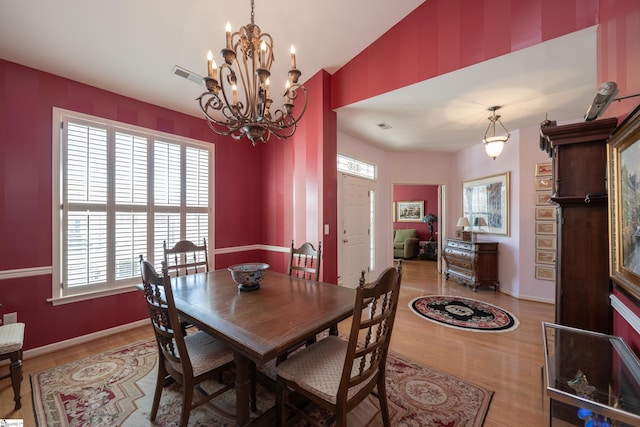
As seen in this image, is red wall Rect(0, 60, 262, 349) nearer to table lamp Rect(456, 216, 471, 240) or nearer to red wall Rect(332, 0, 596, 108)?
red wall Rect(332, 0, 596, 108)

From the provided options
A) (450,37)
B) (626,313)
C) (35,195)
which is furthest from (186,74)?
(626,313)

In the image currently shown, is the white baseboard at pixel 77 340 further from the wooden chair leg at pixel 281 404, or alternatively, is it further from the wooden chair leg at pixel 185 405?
the wooden chair leg at pixel 281 404

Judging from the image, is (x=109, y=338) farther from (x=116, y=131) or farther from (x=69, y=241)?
(x=116, y=131)

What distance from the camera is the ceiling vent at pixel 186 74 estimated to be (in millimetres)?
2627

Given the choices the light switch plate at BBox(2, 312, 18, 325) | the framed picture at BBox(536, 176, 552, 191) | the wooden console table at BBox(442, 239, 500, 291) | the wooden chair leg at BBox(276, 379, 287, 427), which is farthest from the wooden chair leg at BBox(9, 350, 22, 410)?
the framed picture at BBox(536, 176, 552, 191)

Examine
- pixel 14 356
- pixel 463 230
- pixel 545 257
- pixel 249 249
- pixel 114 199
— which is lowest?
pixel 14 356

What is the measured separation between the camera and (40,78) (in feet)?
7.77

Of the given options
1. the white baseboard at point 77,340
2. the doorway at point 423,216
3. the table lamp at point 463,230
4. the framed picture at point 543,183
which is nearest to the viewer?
the white baseboard at point 77,340

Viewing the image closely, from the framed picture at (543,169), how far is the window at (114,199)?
209 inches

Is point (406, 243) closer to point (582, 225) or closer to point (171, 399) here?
point (582, 225)

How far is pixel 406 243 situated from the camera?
7578mm

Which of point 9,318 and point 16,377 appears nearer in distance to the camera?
point 16,377

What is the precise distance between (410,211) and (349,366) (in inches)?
306

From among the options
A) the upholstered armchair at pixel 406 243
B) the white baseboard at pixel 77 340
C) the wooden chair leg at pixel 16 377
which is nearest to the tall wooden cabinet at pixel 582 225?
the wooden chair leg at pixel 16 377
